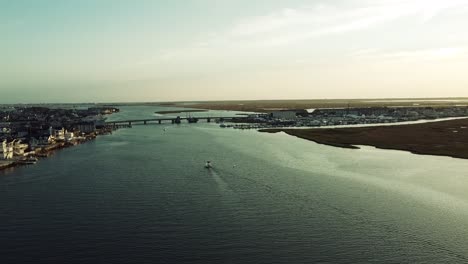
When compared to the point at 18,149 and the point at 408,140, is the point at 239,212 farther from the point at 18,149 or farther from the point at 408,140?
the point at 408,140

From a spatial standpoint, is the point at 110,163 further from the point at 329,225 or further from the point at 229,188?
the point at 329,225

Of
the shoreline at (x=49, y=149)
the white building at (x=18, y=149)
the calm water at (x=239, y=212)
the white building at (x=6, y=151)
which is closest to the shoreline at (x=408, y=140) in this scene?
the calm water at (x=239, y=212)

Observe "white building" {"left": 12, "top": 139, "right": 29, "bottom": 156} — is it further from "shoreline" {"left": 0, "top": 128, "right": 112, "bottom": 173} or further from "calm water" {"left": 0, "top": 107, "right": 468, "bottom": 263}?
"calm water" {"left": 0, "top": 107, "right": 468, "bottom": 263}

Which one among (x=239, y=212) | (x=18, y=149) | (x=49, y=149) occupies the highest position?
(x=18, y=149)

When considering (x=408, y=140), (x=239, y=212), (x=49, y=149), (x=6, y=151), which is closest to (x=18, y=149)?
(x=6, y=151)

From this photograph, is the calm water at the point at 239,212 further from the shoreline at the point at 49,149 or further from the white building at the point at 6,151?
the white building at the point at 6,151

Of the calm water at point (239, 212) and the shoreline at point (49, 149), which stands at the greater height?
the calm water at point (239, 212)

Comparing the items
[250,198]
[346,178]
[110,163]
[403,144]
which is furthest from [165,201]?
[403,144]

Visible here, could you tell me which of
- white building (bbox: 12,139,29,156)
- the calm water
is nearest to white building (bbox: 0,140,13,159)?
white building (bbox: 12,139,29,156)
